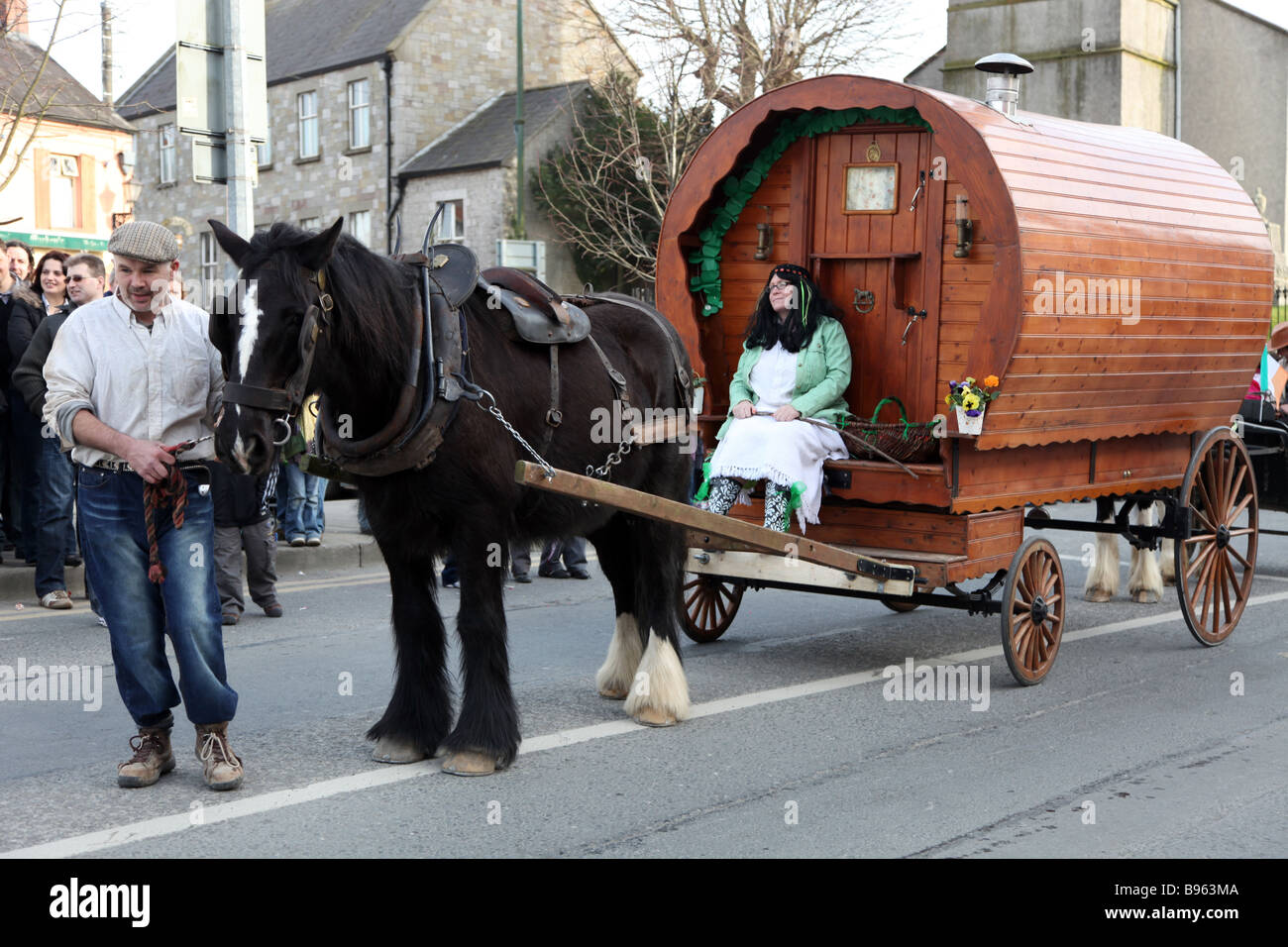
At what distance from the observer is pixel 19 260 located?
981 cm

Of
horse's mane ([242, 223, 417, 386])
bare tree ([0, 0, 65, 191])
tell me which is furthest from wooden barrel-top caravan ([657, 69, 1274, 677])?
bare tree ([0, 0, 65, 191])

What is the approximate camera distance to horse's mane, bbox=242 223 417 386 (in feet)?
15.1

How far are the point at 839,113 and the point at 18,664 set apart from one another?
17.1 ft

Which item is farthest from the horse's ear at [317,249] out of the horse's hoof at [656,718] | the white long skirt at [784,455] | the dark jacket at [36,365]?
the dark jacket at [36,365]

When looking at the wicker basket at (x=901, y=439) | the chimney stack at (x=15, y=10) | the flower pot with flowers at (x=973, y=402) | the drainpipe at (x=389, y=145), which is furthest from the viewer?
the drainpipe at (x=389, y=145)

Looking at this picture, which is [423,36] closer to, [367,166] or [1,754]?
[367,166]

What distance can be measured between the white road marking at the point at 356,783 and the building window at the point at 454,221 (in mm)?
26167

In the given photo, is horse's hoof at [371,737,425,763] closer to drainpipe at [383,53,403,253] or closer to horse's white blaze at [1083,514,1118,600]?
horse's white blaze at [1083,514,1118,600]

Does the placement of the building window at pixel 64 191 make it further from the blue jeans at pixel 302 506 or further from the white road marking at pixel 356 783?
the white road marking at pixel 356 783

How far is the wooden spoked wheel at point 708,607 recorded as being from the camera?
25.4ft

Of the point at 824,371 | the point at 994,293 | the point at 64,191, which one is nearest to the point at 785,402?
the point at 824,371

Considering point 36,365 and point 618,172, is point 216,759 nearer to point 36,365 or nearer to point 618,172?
point 36,365

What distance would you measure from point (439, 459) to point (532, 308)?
2.96 ft

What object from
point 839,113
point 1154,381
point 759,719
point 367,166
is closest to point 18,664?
point 759,719
